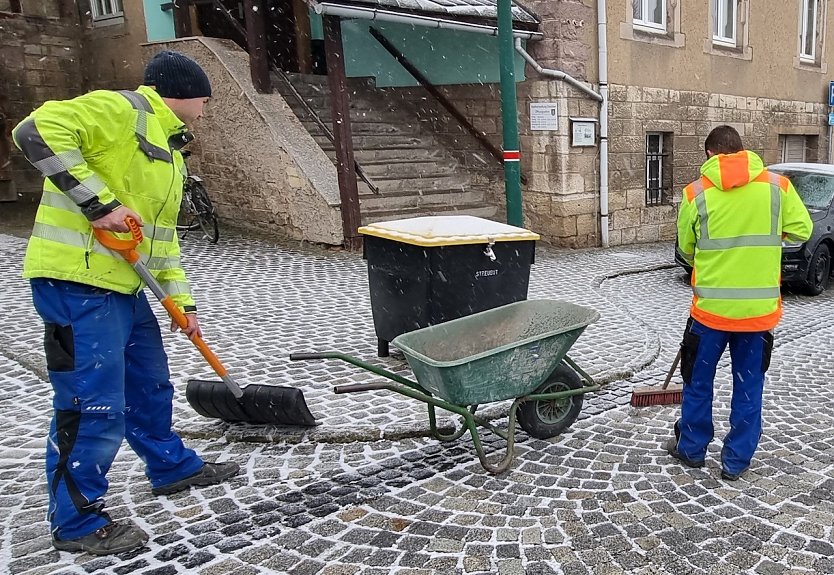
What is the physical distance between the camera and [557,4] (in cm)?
1097

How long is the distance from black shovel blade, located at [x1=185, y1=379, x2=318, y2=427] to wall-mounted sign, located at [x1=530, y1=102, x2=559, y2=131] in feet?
26.1

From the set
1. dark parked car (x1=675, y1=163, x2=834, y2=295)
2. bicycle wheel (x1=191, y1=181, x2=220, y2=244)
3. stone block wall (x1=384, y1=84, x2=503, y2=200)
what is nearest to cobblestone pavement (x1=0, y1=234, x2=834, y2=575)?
dark parked car (x1=675, y1=163, x2=834, y2=295)

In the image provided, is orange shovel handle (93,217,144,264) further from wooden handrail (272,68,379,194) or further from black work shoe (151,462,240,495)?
wooden handrail (272,68,379,194)

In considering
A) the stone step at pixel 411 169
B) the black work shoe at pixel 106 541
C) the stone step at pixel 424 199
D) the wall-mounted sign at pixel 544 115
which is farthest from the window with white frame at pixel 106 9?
the black work shoe at pixel 106 541

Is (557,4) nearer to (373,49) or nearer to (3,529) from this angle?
(373,49)

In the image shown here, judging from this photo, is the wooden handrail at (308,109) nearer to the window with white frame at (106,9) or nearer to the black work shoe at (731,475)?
the window with white frame at (106,9)

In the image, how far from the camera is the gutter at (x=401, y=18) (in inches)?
339

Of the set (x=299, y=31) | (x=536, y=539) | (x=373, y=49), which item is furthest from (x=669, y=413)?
(x=299, y=31)

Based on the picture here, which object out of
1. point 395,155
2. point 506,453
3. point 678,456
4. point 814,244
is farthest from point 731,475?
point 395,155

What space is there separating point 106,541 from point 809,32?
63.7ft

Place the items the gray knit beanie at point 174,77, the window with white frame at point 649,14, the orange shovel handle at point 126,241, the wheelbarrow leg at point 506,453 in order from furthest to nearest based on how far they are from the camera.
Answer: the window with white frame at point 649,14
the wheelbarrow leg at point 506,453
the gray knit beanie at point 174,77
the orange shovel handle at point 126,241

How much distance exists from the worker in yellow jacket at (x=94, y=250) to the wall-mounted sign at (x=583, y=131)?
8779mm

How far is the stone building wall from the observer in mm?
13391

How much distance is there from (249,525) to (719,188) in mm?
2898
